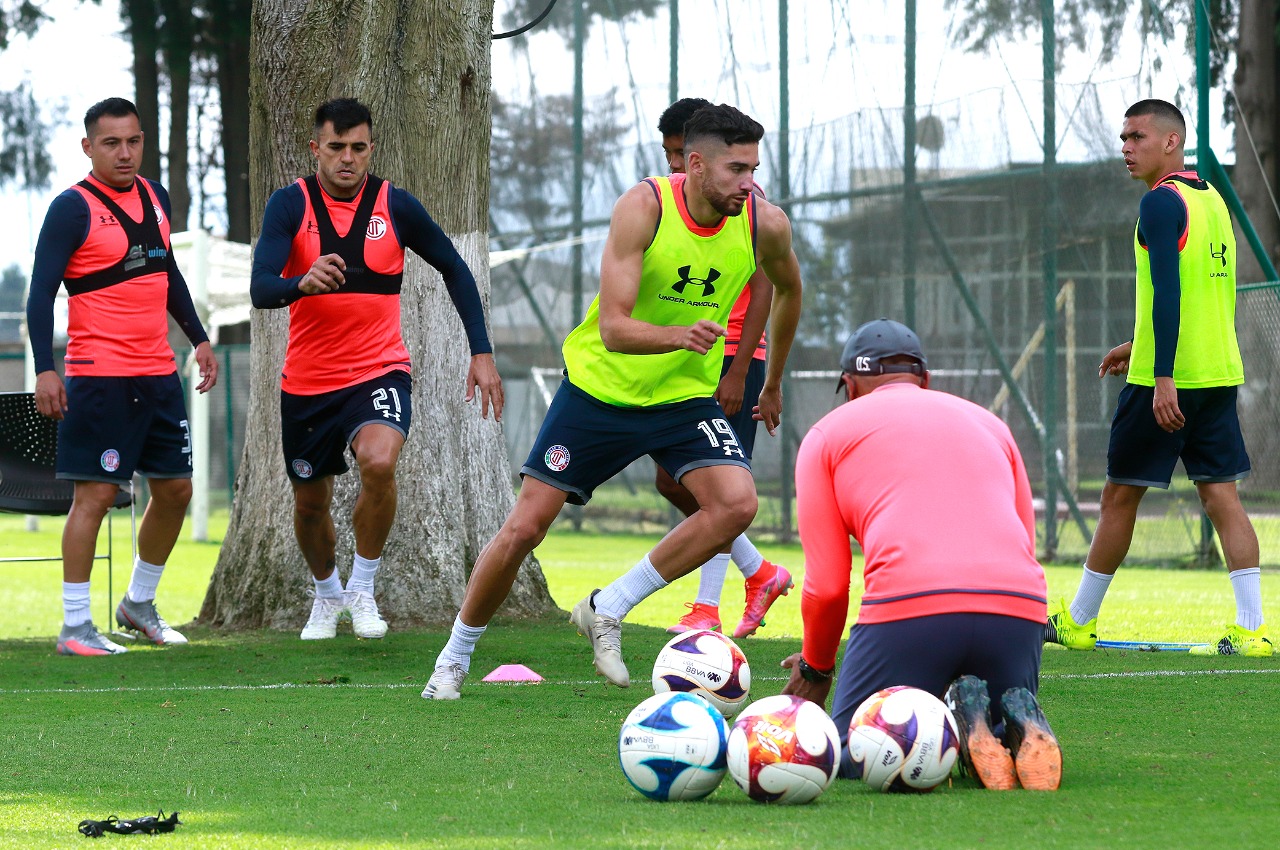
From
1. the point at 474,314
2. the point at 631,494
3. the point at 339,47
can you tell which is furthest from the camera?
the point at 631,494

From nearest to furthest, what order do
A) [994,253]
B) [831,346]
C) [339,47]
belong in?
1. [339,47]
2. [994,253]
3. [831,346]

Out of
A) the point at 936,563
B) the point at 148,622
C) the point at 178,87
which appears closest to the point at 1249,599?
the point at 936,563

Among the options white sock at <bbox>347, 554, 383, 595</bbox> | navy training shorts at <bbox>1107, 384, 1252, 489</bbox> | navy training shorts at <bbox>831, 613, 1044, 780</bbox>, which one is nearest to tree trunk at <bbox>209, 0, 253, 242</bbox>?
white sock at <bbox>347, 554, 383, 595</bbox>

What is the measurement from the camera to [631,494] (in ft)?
62.1

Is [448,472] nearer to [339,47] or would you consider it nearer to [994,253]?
[339,47]

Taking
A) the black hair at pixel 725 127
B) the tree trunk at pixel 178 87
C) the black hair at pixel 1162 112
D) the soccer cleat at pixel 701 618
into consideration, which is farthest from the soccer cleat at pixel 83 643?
the tree trunk at pixel 178 87

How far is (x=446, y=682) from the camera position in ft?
20.0

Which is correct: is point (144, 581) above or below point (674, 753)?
below

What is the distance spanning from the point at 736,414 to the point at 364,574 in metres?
1.91

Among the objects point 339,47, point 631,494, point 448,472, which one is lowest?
point 631,494

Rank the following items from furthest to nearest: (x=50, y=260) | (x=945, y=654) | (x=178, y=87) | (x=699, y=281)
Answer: (x=178, y=87), (x=50, y=260), (x=699, y=281), (x=945, y=654)

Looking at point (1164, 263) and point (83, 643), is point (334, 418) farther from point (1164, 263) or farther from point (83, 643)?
point (1164, 263)

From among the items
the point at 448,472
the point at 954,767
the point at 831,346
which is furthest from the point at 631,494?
the point at 954,767

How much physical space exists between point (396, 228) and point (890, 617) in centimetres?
372
